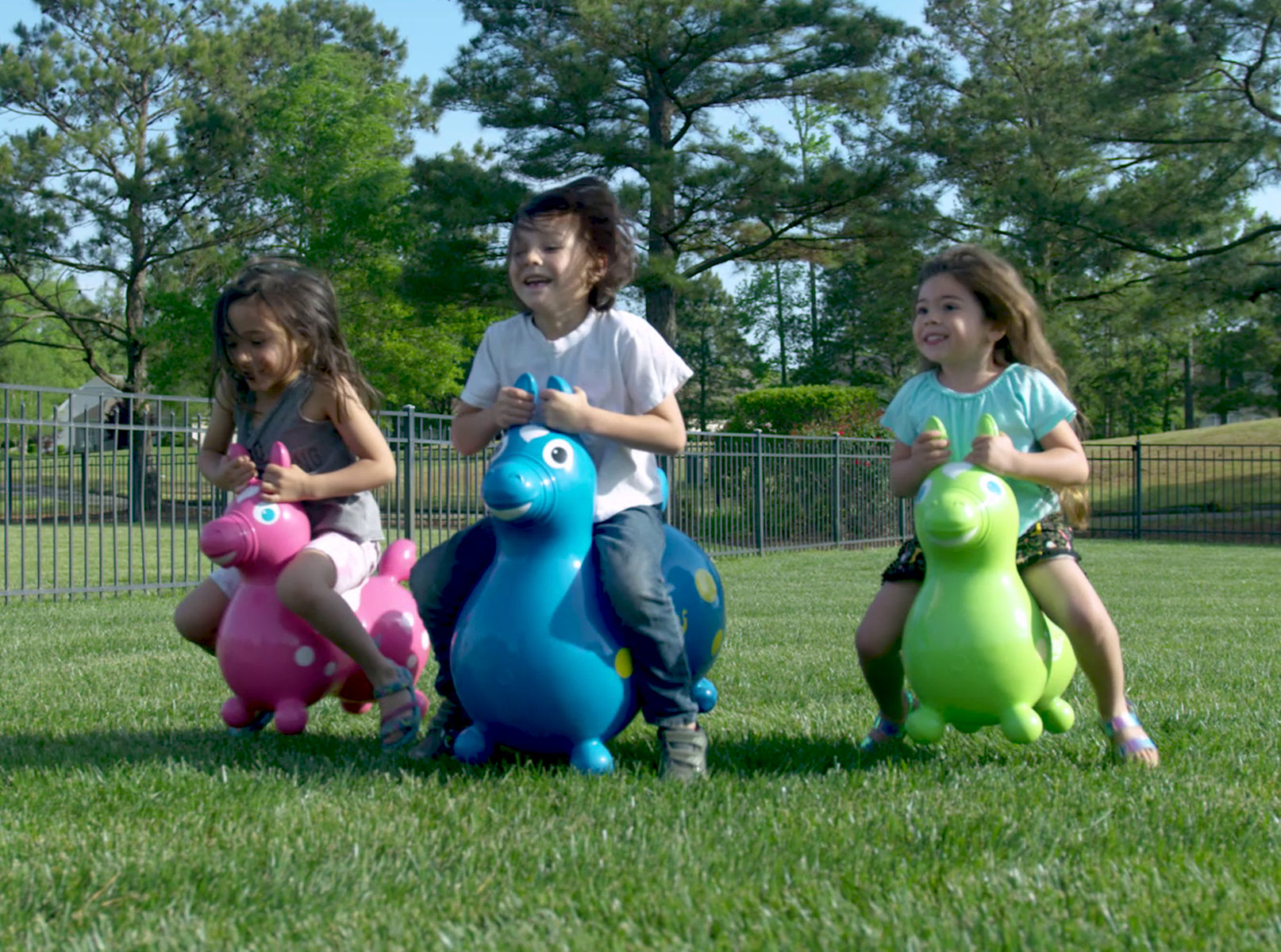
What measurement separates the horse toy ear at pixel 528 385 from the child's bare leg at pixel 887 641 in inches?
41.1

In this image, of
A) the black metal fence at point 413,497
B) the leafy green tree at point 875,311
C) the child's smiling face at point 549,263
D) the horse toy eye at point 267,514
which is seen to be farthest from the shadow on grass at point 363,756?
the black metal fence at point 413,497

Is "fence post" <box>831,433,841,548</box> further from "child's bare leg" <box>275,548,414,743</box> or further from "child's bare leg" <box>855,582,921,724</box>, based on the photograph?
"child's bare leg" <box>275,548,414,743</box>

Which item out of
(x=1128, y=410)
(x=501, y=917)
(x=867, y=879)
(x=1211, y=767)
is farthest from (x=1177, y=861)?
(x=1128, y=410)

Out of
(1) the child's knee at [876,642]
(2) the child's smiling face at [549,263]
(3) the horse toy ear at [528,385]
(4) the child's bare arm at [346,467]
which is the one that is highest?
(2) the child's smiling face at [549,263]

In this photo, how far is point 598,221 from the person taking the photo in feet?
11.1

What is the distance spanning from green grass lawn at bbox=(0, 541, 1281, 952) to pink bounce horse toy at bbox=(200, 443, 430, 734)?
142mm

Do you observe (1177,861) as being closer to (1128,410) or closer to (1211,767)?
(1211,767)

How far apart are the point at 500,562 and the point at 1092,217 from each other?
65.7 feet

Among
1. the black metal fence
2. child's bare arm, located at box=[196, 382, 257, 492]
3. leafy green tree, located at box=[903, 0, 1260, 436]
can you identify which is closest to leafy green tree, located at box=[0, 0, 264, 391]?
the black metal fence

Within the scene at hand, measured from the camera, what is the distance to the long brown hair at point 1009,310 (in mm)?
3332

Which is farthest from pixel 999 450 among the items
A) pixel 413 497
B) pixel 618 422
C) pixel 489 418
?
pixel 413 497

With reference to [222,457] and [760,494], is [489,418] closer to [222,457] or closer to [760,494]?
[222,457]

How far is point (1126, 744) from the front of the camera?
3.17 meters

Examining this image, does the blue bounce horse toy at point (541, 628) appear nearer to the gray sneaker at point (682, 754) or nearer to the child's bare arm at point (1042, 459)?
the gray sneaker at point (682, 754)
